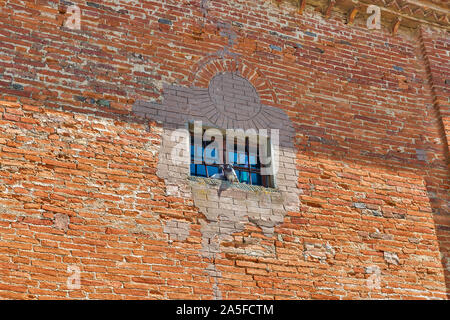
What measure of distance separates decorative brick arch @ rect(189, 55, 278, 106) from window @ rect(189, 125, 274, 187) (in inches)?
24.2

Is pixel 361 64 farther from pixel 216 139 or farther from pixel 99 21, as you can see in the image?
pixel 99 21

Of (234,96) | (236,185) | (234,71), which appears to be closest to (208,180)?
(236,185)

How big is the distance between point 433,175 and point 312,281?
7.93 feet

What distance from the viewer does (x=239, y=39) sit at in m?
7.68

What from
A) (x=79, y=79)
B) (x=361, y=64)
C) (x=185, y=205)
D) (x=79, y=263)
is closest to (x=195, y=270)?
(x=185, y=205)

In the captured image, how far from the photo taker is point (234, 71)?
741 centimetres

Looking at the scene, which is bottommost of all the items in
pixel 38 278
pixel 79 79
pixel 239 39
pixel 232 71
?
pixel 38 278

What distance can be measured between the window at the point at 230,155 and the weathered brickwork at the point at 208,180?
7.3 inches

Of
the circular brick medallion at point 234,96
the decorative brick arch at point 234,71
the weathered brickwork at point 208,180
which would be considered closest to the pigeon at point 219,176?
the weathered brickwork at point 208,180

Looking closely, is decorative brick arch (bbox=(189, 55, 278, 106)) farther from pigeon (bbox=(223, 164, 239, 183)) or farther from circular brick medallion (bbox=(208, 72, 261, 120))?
pigeon (bbox=(223, 164, 239, 183))

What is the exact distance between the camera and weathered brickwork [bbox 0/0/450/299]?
587 centimetres

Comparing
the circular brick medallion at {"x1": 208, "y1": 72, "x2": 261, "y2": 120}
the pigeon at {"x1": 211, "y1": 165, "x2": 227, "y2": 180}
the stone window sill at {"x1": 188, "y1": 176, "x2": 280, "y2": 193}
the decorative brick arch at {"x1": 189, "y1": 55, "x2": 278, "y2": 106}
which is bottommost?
the stone window sill at {"x1": 188, "y1": 176, "x2": 280, "y2": 193}

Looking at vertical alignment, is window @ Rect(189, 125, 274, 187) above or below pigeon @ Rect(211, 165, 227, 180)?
above

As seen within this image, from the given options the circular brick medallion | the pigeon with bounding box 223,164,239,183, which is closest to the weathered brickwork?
the circular brick medallion
